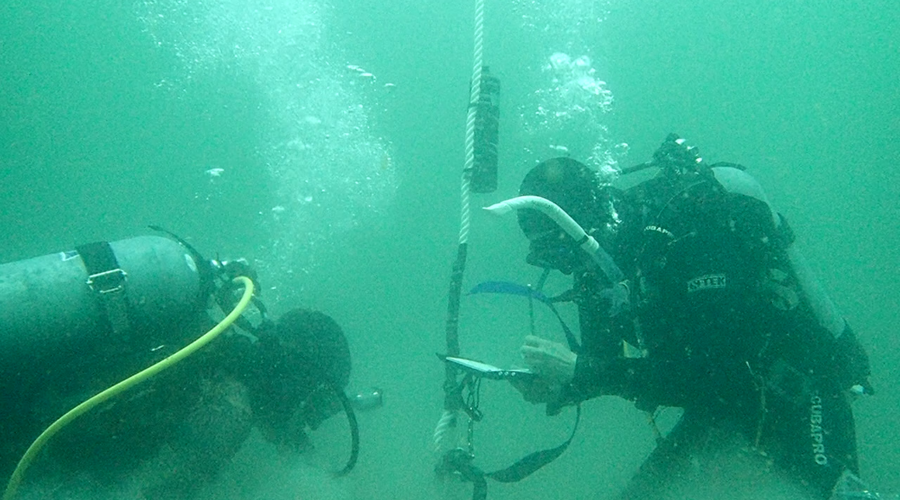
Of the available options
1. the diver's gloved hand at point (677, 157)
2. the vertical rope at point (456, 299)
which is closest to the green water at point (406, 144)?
the vertical rope at point (456, 299)

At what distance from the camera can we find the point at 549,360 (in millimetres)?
2969

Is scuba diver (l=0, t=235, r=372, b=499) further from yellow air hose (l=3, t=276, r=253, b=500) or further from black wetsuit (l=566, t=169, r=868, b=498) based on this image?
black wetsuit (l=566, t=169, r=868, b=498)

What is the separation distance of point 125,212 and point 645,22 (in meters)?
41.6

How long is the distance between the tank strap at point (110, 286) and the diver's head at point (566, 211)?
2.10 metres

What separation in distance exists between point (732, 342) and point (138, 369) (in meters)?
2.84

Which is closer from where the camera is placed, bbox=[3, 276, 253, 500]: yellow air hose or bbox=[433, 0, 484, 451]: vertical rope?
bbox=[3, 276, 253, 500]: yellow air hose

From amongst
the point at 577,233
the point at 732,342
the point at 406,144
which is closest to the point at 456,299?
the point at 577,233

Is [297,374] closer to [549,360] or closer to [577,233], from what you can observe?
[549,360]

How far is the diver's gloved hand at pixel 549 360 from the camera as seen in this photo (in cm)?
296

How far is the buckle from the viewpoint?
2.42 m

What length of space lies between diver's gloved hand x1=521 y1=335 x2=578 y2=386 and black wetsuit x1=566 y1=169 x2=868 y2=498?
0.22 ft

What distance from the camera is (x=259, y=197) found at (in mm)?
29203

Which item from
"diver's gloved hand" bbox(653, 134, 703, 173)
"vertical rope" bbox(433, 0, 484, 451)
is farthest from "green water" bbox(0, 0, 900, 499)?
"diver's gloved hand" bbox(653, 134, 703, 173)

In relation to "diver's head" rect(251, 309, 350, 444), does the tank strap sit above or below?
above
